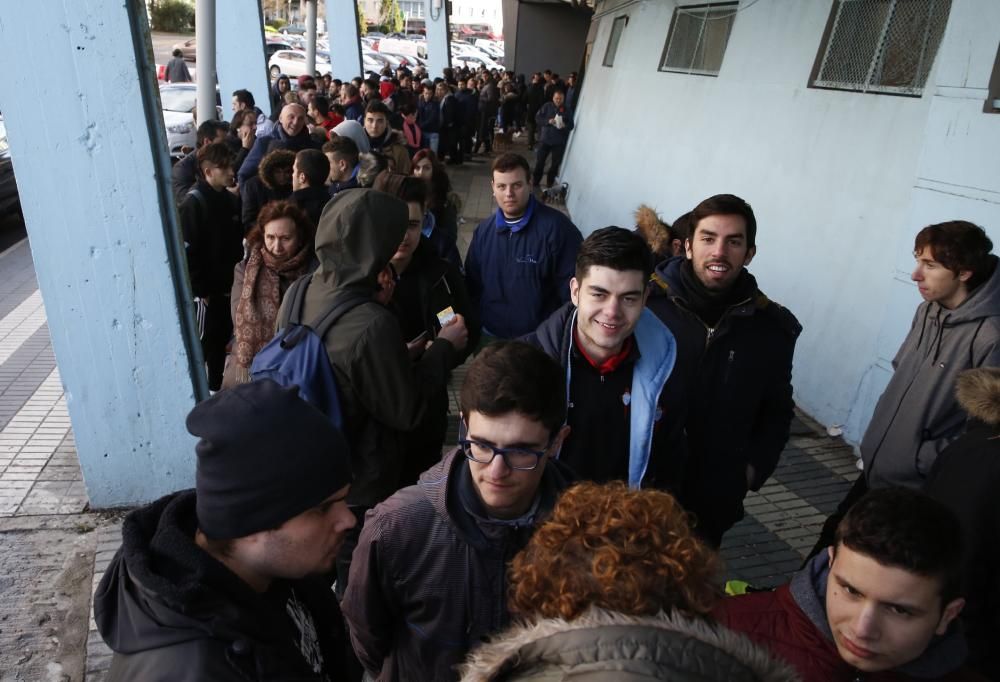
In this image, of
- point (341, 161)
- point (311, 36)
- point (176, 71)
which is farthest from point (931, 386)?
point (176, 71)

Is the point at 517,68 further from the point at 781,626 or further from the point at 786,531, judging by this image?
the point at 781,626

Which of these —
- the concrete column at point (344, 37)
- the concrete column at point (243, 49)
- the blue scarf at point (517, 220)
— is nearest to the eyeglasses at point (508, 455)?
the blue scarf at point (517, 220)

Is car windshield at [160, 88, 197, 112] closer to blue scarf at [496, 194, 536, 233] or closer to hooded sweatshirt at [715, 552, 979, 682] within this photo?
blue scarf at [496, 194, 536, 233]

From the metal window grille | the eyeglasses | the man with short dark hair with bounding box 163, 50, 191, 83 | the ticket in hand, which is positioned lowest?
the man with short dark hair with bounding box 163, 50, 191, 83

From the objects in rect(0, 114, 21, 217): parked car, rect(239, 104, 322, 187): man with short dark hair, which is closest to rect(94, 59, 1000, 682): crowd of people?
rect(239, 104, 322, 187): man with short dark hair

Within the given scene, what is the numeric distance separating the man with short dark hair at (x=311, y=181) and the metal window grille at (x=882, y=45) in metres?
4.11

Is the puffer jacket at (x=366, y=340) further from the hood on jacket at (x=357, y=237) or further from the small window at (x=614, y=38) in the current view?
the small window at (x=614, y=38)

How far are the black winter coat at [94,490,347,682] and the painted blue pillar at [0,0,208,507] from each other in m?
2.54

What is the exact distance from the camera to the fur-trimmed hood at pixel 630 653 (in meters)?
1.04

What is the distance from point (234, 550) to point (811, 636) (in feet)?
4.77

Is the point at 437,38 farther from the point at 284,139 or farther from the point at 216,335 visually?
the point at 216,335

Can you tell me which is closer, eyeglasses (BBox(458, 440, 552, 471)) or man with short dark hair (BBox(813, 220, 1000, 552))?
eyeglasses (BBox(458, 440, 552, 471))

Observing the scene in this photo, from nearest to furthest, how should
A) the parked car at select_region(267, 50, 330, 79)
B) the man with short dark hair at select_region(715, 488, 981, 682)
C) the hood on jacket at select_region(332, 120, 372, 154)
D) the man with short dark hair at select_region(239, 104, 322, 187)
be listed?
the man with short dark hair at select_region(715, 488, 981, 682) → the man with short dark hair at select_region(239, 104, 322, 187) → the hood on jacket at select_region(332, 120, 372, 154) → the parked car at select_region(267, 50, 330, 79)

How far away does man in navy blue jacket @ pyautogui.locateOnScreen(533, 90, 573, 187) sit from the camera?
14.9 metres
